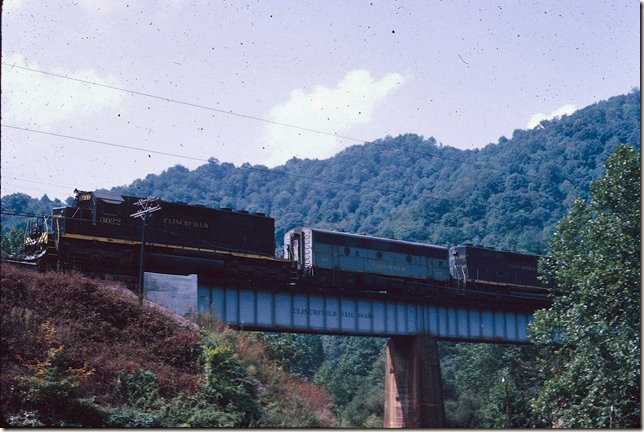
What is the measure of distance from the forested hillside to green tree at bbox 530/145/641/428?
9878mm

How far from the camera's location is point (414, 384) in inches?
1956

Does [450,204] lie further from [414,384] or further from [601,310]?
[601,310]

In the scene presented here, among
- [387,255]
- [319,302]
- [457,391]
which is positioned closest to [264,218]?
[319,302]

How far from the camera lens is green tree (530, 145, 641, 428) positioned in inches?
1160

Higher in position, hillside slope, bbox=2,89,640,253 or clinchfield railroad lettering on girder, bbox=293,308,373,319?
hillside slope, bbox=2,89,640,253

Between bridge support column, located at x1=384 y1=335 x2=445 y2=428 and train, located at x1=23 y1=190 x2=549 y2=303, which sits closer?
train, located at x1=23 y1=190 x2=549 y2=303

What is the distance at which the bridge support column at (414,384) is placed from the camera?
48.6 metres

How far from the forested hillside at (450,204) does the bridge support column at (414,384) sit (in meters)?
4.00

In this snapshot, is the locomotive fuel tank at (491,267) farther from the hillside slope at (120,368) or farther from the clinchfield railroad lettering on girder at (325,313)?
the hillside slope at (120,368)

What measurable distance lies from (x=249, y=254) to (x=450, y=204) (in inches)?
3903

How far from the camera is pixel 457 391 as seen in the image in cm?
8131

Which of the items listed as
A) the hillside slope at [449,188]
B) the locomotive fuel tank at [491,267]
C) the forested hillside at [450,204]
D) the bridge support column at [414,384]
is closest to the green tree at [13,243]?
the forested hillside at [450,204]

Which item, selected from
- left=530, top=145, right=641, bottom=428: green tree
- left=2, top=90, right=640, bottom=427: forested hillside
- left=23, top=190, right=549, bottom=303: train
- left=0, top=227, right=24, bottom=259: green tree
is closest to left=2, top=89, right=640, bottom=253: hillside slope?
left=2, top=90, right=640, bottom=427: forested hillside

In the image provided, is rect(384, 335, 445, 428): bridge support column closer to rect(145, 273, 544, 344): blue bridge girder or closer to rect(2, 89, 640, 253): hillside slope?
rect(145, 273, 544, 344): blue bridge girder
